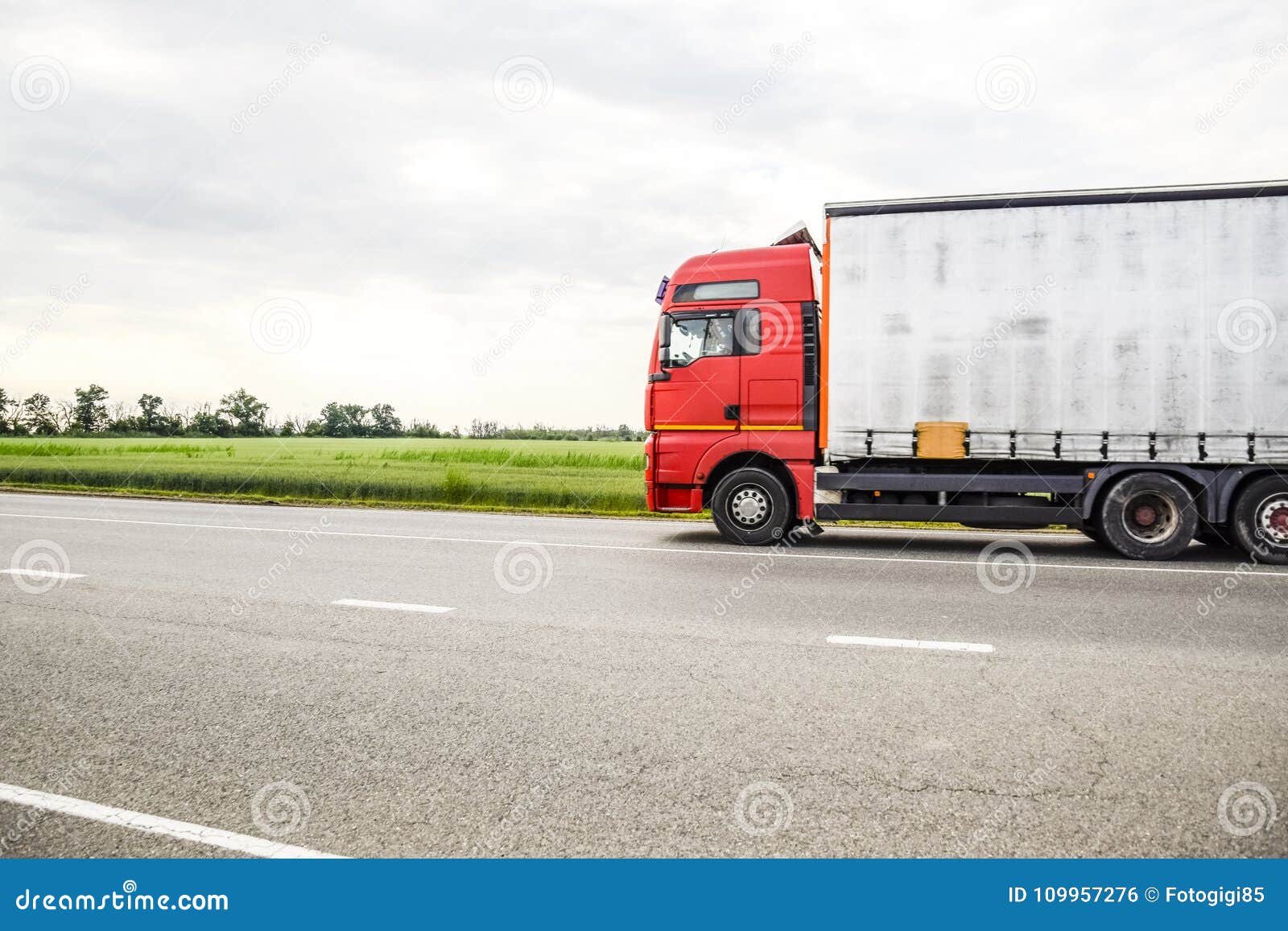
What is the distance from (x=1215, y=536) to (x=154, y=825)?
35.5 feet

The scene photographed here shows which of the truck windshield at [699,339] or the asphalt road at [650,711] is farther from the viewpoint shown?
the truck windshield at [699,339]

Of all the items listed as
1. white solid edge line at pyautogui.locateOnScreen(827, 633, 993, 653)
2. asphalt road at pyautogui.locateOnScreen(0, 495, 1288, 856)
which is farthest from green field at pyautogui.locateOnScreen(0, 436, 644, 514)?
white solid edge line at pyautogui.locateOnScreen(827, 633, 993, 653)

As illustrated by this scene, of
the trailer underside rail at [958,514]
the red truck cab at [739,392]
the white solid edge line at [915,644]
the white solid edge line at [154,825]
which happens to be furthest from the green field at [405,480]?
the white solid edge line at [154,825]

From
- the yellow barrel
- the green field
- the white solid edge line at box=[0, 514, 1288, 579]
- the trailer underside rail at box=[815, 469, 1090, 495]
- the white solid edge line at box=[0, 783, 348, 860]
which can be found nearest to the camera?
the white solid edge line at box=[0, 783, 348, 860]

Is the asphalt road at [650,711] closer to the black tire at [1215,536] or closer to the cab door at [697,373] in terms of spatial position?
the black tire at [1215,536]

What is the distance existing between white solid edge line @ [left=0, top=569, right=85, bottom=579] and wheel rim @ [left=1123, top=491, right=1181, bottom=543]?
10363mm

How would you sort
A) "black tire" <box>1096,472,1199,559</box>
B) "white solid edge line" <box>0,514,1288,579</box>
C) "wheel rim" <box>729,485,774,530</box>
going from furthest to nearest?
"wheel rim" <box>729,485,774,530</box>, "black tire" <box>1096,472,1199,559</box>, "white solid edge line" <box>0,514,1288,579</box>

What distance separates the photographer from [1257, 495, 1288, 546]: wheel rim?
28.2 feet

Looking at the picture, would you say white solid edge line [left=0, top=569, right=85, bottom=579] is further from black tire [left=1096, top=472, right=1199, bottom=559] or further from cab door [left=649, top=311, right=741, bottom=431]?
black tire [left=1096, top=472, right=1199, bottom=559]

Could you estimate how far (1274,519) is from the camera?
28.3 ft

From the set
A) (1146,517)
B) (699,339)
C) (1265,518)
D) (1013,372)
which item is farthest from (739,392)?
(1265,518)

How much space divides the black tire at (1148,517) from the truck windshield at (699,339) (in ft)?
15.0

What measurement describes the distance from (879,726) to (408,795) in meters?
1.99

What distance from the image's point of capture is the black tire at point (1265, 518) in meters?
8.59
